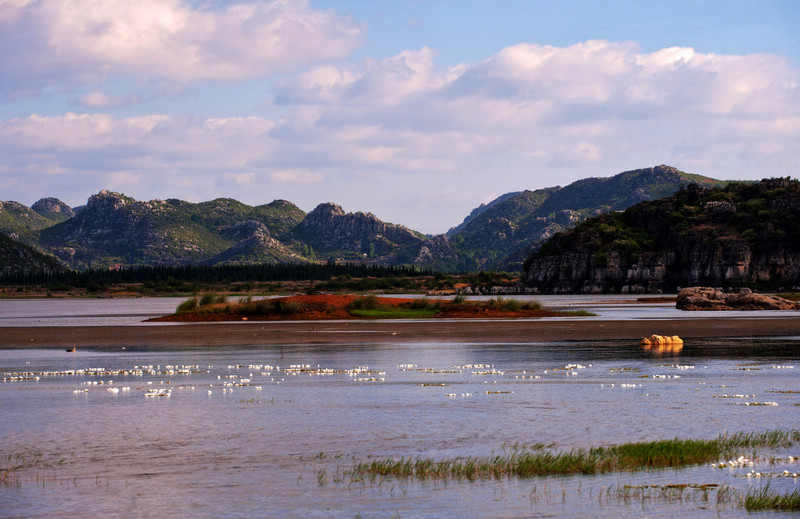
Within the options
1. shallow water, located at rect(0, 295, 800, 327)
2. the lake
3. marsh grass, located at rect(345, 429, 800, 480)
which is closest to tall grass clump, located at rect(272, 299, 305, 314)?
shallow water, located at rect(0, 295, 800, 327)

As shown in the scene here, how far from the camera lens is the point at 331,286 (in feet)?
591

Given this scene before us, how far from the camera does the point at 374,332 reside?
58875mm

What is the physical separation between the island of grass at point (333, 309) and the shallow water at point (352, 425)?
3744 centimetres

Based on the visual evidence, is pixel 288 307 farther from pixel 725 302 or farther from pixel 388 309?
pixel 725 302

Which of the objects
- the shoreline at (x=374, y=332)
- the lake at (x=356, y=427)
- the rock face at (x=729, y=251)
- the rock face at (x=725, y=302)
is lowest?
the shoreline at (x=374, y=332)

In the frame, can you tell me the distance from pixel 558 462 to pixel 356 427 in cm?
602

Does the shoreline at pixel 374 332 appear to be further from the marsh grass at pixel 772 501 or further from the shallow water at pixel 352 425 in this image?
the marsh grass at pixel 772 501

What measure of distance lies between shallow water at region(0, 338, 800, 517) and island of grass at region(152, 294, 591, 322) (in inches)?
1474

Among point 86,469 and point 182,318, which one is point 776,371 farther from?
point 182,318

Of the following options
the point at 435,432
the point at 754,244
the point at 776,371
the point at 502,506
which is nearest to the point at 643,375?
the point at 776,371

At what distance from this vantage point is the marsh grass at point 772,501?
41.7 feet

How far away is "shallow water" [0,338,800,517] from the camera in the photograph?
1336 cm

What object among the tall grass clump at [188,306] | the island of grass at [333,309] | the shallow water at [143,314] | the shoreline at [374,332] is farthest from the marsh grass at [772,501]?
the tall grass clump at [188,306]

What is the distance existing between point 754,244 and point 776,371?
16124 centimetres
